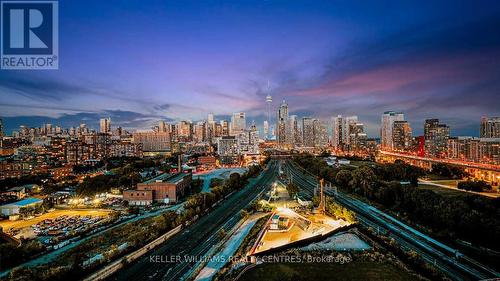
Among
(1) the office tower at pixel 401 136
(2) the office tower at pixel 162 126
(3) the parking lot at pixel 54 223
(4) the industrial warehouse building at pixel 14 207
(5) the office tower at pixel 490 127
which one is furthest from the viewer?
(2) the office tower at pixel 162 126

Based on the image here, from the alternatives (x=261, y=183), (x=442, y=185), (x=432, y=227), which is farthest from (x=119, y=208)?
(x=442, y=185)

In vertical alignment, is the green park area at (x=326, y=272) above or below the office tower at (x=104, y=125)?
below

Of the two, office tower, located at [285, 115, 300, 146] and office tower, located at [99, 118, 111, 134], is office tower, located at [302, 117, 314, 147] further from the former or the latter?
office tower, located at [99, 118, 111, 134]

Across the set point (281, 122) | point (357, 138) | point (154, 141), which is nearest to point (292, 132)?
point (281, 122)

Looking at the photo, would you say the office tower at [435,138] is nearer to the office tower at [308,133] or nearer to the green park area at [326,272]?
the office tower at [308,133]

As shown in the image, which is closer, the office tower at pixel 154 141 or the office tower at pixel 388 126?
the office tower at pixel 388 126

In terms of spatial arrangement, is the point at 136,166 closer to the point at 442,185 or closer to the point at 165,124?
the point at 442,185

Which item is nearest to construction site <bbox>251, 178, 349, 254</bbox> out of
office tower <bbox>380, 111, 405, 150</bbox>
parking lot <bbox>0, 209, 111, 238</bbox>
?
parking lot <bbox>0, 209, 111, 238</bbox>

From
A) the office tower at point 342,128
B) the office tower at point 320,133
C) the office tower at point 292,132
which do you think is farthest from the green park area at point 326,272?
the office tower at point 292,132
